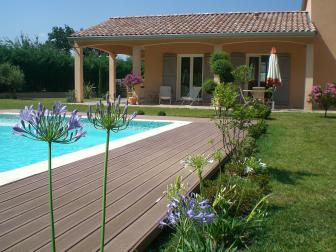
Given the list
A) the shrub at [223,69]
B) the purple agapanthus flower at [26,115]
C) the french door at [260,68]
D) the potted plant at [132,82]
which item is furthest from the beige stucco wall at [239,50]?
the purple agapanthus flower at [26,115]

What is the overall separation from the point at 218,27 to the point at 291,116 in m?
6.33

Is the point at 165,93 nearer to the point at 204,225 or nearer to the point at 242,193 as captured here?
the point at 242,193

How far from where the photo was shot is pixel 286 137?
32.7 feet

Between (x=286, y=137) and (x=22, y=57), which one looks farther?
(x=22, y=57)

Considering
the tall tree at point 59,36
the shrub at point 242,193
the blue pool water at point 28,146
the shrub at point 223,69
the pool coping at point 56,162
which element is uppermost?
the tall tree at point 59,36

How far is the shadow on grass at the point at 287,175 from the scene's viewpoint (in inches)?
222

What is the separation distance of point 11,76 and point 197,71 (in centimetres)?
1214

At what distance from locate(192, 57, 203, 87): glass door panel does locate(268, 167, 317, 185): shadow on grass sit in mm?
14404

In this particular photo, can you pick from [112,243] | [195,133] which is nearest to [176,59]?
[195,133]

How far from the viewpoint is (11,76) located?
25219mm

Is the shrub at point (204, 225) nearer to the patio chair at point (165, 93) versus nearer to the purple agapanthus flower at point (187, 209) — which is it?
the purple agapanthus flower at point (187, 209)

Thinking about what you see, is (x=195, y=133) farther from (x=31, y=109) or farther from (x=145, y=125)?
(x=31, y=109)

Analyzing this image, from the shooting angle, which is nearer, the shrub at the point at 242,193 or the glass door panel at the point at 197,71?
the shrub at the point at 242,193

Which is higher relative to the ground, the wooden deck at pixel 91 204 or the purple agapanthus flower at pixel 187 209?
the purple agapanthus flower at pixel 187 209
